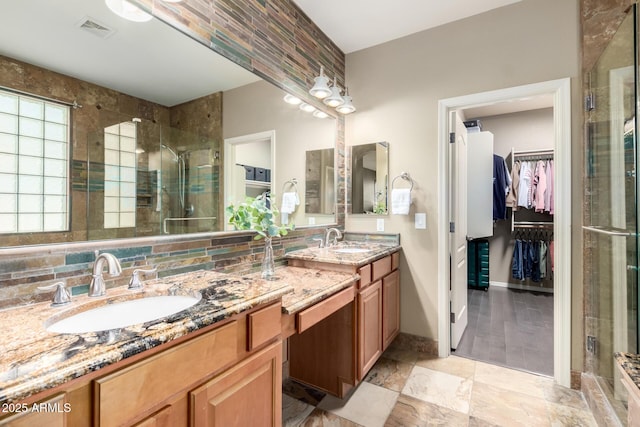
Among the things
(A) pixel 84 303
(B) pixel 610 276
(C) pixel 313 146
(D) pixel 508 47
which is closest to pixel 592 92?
(D) pixel 508 47

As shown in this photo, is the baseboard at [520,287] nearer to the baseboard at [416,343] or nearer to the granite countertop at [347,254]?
the baseboard at [416,343]

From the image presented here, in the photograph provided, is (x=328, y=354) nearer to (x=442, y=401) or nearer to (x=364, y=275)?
(x=364, y=275)

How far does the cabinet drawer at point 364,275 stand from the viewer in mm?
1939

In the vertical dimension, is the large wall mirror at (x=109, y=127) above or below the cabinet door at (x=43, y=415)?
above

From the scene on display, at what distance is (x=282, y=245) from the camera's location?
216 centimetres

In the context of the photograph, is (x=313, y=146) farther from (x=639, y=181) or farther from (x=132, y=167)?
(x=639, y=181)

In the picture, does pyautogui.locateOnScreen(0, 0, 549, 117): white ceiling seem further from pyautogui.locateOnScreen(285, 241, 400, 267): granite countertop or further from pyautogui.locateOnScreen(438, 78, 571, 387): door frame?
pyautogui.locateOnScreen(285, 241, 400, 267): granite countertop

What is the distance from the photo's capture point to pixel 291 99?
2.30 m

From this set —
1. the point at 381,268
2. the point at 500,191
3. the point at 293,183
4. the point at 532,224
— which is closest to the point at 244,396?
the point at 381,268

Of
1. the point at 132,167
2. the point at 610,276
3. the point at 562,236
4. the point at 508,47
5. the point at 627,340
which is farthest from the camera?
the point at 508,47

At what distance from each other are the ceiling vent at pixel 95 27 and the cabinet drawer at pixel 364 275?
5.68 ft

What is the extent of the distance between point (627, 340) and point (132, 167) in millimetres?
2519

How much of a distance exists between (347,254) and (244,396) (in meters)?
1.27

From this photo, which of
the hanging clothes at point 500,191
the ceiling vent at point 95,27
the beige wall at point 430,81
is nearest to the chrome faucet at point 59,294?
the ceiling vent at point 95,27
